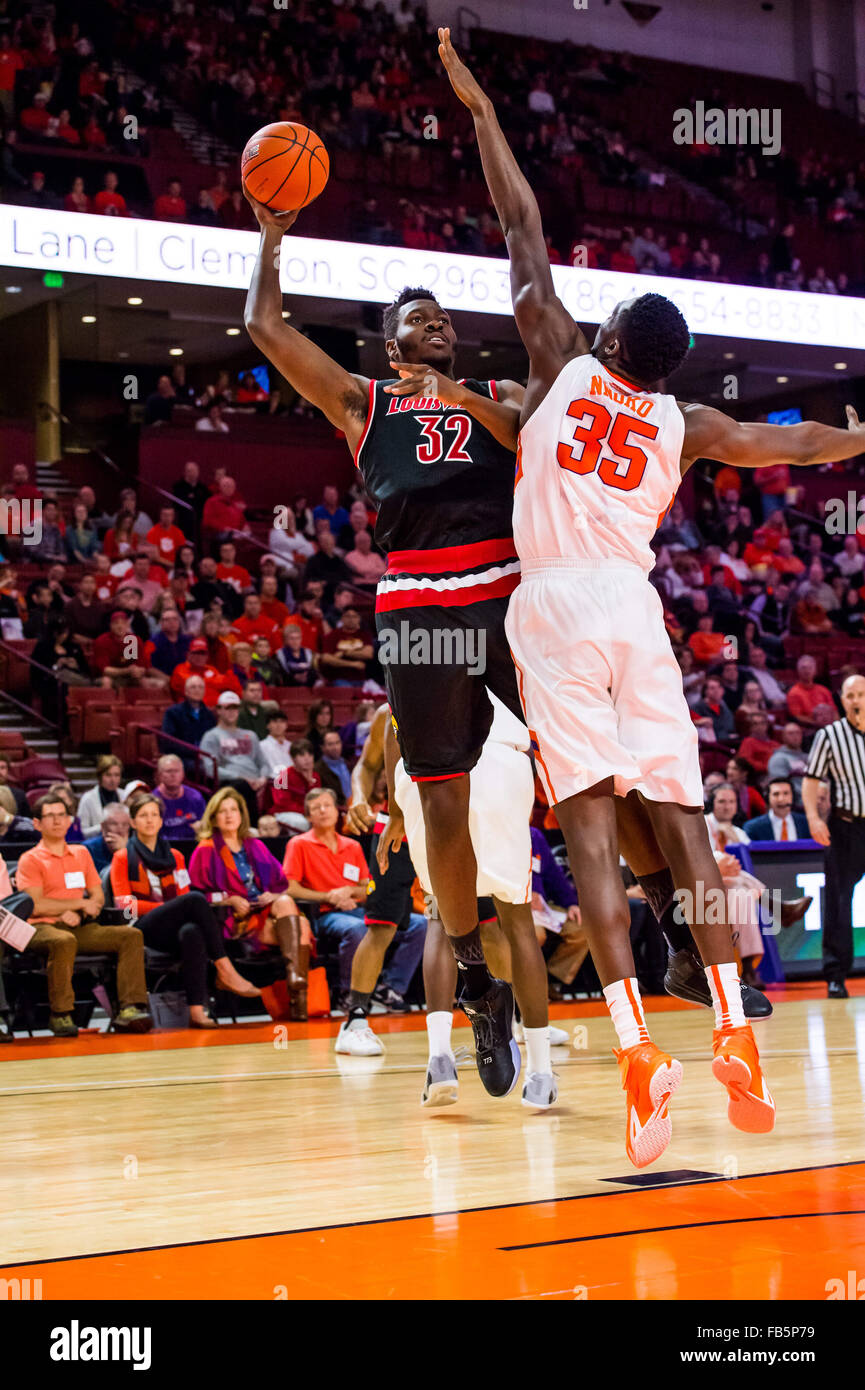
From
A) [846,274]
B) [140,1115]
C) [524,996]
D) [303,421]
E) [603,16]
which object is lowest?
[140,1115]

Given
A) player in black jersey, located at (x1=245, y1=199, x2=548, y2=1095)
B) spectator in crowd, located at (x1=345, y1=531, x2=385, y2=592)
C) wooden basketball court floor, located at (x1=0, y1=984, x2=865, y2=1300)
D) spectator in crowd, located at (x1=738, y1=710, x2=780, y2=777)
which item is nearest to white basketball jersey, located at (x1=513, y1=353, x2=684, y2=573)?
player in black jersey, located at (x1=245, y1=199, x2=548, y2=1095)

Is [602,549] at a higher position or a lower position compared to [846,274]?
lower

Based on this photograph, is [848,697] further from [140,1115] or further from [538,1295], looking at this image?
[538,1295]

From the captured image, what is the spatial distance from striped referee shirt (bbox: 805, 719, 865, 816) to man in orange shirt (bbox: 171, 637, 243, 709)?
494 cm

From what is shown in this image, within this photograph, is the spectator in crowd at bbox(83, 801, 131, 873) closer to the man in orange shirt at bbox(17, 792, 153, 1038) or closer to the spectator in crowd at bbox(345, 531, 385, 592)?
the man in orange shirt at bbox(17, 792, 153, 1038)

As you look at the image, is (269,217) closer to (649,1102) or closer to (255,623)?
(649,1102)

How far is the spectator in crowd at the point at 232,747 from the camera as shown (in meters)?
11.6

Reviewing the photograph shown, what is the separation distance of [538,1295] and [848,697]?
24.2 feet

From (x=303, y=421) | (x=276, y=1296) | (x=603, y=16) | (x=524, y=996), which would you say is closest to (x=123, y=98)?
(x=303, y=421)

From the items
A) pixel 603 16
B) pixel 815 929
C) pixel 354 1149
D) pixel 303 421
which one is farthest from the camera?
pixel 603 16

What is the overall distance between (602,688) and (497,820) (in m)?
2.04

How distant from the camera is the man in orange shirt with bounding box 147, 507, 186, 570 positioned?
14.6m

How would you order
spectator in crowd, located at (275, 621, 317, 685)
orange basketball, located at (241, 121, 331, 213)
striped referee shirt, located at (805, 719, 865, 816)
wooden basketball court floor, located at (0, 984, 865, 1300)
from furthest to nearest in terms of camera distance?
spectator in crowd, located at (275, 621, 317, 685)
striped referee shirt, located at (805, 719, 865, 816)
orange basketball, located at (241, 121, 331, 213)
wooden basketball court floor, located at (0, 984, 865, 1300)

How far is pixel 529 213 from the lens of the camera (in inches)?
170
